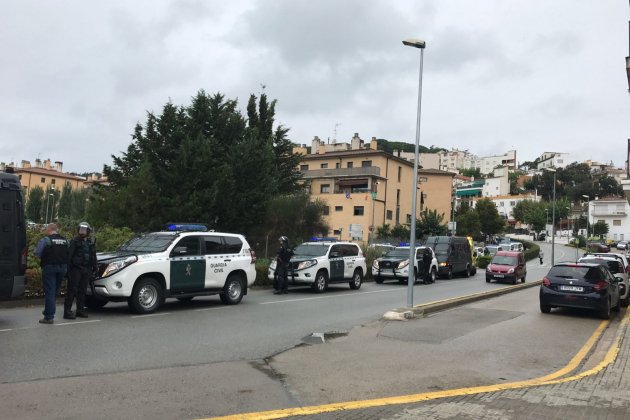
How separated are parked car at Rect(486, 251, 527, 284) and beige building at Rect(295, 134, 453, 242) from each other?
25.9 metres

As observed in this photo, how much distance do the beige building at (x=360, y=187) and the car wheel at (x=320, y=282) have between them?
34.8 meters

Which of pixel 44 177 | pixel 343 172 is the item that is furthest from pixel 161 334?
pixel 44 177

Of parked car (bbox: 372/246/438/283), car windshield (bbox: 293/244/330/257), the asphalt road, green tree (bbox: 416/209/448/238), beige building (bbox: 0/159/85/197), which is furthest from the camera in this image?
beige building (bbox: 0/159/85/197)

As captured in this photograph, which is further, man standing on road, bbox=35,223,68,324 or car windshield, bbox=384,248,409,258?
car windshield, bbox=384,248,409,258

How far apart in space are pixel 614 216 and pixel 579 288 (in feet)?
349

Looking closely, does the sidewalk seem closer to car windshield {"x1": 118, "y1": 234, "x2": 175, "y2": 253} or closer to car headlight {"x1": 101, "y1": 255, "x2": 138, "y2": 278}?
car headlight {"x1": 101, "y1": 255, "x2": 138, "y2": 278}

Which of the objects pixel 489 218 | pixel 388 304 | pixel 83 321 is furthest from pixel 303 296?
pixel 489 218

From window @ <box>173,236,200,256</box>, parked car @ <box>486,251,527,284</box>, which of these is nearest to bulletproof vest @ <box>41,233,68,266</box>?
window @ <box>173,236,200,256</box>

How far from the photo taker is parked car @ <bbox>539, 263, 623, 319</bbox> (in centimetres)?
1404

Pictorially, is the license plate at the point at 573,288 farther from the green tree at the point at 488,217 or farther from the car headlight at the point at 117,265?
the green tree at the point at 488,217

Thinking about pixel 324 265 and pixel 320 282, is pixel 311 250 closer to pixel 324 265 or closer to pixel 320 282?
pixel 324 265

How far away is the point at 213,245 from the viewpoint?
43.3ft

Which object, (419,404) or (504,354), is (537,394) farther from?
(504,354)

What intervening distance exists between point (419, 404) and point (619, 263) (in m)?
17.5
